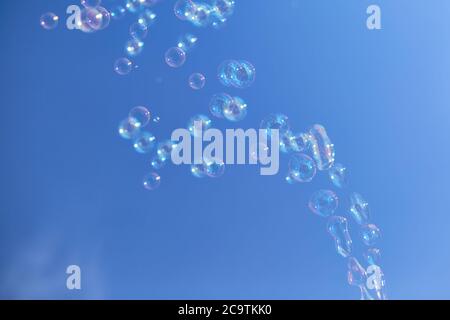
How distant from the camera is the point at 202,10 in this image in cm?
378

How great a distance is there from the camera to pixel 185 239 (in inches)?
154

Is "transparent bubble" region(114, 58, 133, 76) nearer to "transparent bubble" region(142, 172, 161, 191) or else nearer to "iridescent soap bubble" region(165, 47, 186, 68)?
"iridescent soap bubble" region(165, 47, 186, 68)

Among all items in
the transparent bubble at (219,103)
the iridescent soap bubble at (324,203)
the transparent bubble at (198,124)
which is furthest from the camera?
the transparent bubble at (198,124)

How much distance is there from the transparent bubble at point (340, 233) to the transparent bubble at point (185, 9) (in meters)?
1.60

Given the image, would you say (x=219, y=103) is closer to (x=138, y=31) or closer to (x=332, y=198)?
(x=138, y=31)

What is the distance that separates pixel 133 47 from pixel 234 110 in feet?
2.66

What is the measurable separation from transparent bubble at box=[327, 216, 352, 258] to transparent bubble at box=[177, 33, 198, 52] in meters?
1.47

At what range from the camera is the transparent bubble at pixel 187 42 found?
393 centimetres

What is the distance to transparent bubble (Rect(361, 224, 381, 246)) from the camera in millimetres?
3754

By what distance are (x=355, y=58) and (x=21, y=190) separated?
7.91ft

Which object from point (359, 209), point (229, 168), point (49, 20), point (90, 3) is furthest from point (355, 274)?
point (49, 20)

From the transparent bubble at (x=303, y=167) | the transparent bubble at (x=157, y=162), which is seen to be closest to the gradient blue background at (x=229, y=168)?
the transparent bubble at (x=157, y=162)

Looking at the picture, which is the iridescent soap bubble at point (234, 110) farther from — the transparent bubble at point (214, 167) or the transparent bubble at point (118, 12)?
the transparent bubble at point (118, 12)

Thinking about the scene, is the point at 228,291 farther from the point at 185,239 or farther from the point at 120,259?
the point at 120,259
